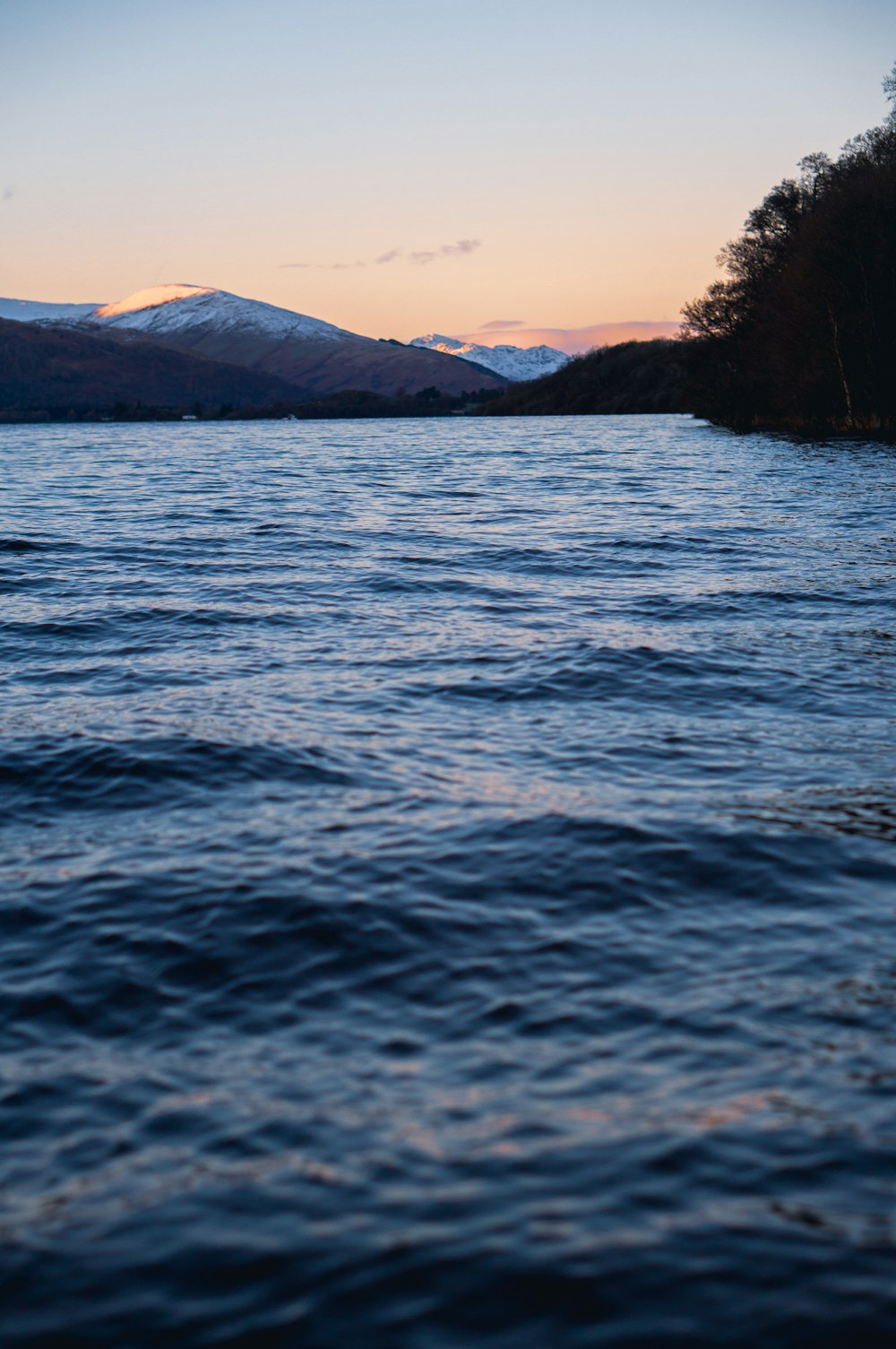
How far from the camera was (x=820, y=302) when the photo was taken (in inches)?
2638

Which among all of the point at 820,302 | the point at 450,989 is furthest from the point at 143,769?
the point at 820,302

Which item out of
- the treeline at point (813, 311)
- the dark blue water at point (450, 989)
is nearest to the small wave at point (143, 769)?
the dark blue water at point (450, 989)

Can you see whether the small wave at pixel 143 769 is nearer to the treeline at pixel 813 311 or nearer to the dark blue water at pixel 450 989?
the dark blue water at pixel 450 989

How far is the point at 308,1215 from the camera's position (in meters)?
4.26

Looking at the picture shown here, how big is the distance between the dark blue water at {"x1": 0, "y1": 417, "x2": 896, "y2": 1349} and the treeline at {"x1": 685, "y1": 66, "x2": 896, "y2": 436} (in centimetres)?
5568

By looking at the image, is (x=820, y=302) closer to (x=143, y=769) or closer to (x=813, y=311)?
(x=813, y=311)

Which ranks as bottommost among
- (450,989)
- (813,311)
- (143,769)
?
(450,989)

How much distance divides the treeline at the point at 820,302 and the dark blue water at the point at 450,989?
55685mm

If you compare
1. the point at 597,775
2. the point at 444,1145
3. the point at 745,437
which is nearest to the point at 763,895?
the point at 597,775

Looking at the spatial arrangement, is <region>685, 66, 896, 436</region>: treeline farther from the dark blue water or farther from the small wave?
the small wave

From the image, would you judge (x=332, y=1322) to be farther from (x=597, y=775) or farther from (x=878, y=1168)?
(x=597, y=775)

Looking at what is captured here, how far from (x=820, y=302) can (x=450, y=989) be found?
69.6 metres

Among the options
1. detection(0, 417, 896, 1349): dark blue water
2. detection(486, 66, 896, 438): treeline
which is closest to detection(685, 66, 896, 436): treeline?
detection(486, 66, 896, 438): treeline

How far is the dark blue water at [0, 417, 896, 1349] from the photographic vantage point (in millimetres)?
3979
